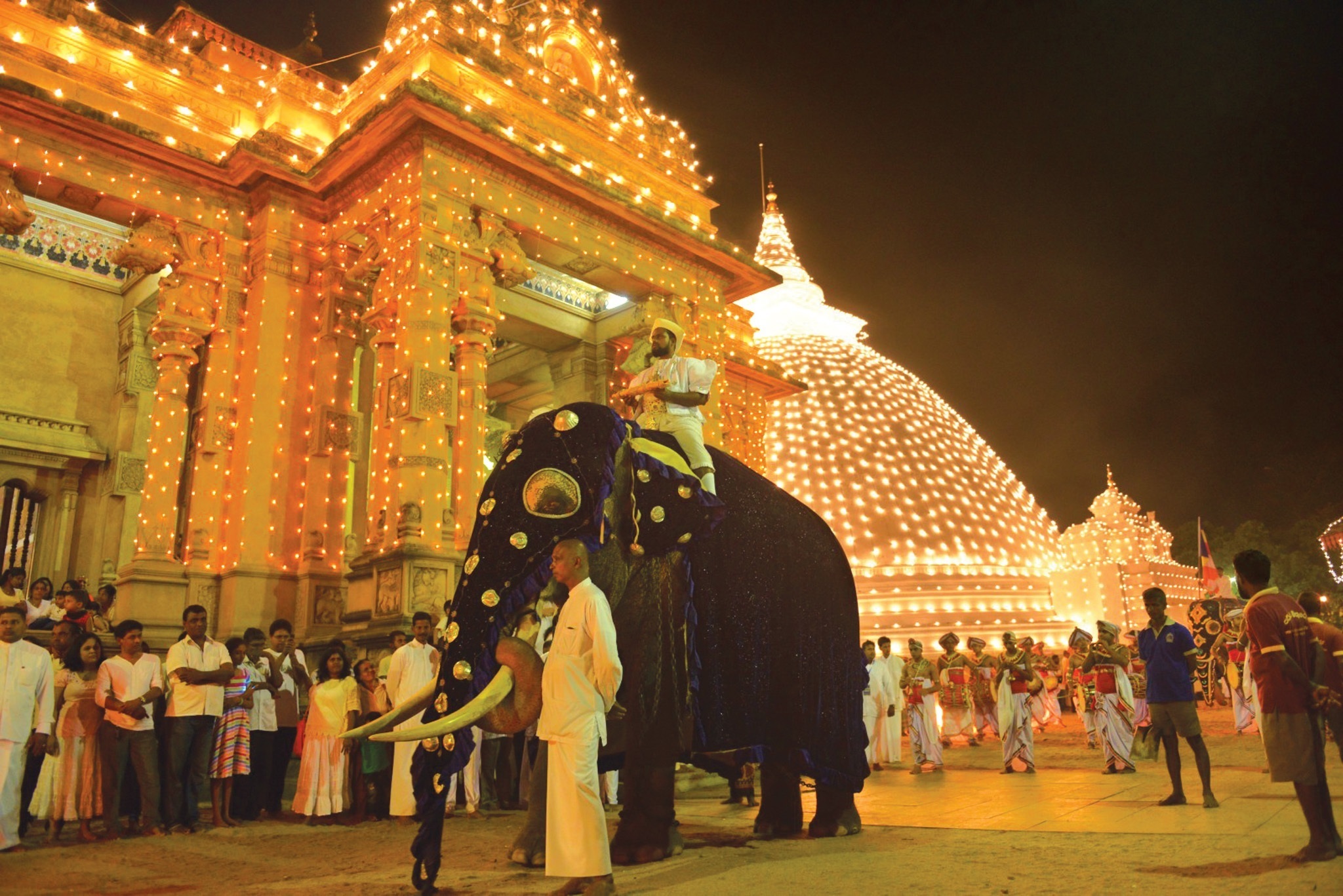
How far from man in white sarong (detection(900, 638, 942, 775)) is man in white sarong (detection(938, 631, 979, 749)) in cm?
39

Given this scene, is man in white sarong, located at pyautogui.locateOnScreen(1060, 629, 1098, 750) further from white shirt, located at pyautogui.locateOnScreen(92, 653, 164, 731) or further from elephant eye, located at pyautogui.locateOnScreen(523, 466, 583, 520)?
white shirt, located at pyautogui.locateOnScreen(92, 653, 164, 731)

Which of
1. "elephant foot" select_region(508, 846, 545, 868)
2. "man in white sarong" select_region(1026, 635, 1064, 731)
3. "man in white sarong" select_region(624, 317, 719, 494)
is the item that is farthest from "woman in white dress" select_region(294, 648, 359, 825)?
"man in white sarong" select_region(1026, 635, 1064, 731)

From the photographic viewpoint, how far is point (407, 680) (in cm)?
852

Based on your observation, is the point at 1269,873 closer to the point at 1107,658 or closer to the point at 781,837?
the point at 781,837

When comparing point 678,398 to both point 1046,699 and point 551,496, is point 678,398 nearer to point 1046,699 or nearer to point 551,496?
point 551,496

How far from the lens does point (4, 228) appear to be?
12039 mm

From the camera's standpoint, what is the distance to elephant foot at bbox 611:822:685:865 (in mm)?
4891

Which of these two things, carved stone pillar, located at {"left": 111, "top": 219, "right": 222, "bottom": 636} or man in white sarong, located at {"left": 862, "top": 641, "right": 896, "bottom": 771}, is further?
man in white sarong, located at {"left": 862, "top": 641, "right": 896, "bottom": 771}

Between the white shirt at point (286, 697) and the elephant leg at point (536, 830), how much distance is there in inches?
179

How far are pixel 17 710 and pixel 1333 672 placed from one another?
26.6 ft

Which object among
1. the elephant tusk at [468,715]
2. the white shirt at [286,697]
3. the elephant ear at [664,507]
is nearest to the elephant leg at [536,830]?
the elephant tusk at [468,715]

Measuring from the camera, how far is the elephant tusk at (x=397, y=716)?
3.97 meters

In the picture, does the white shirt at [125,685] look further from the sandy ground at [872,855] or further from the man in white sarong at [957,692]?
the man in white sarong at [957,692]

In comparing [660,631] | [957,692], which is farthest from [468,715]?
[957,692]
